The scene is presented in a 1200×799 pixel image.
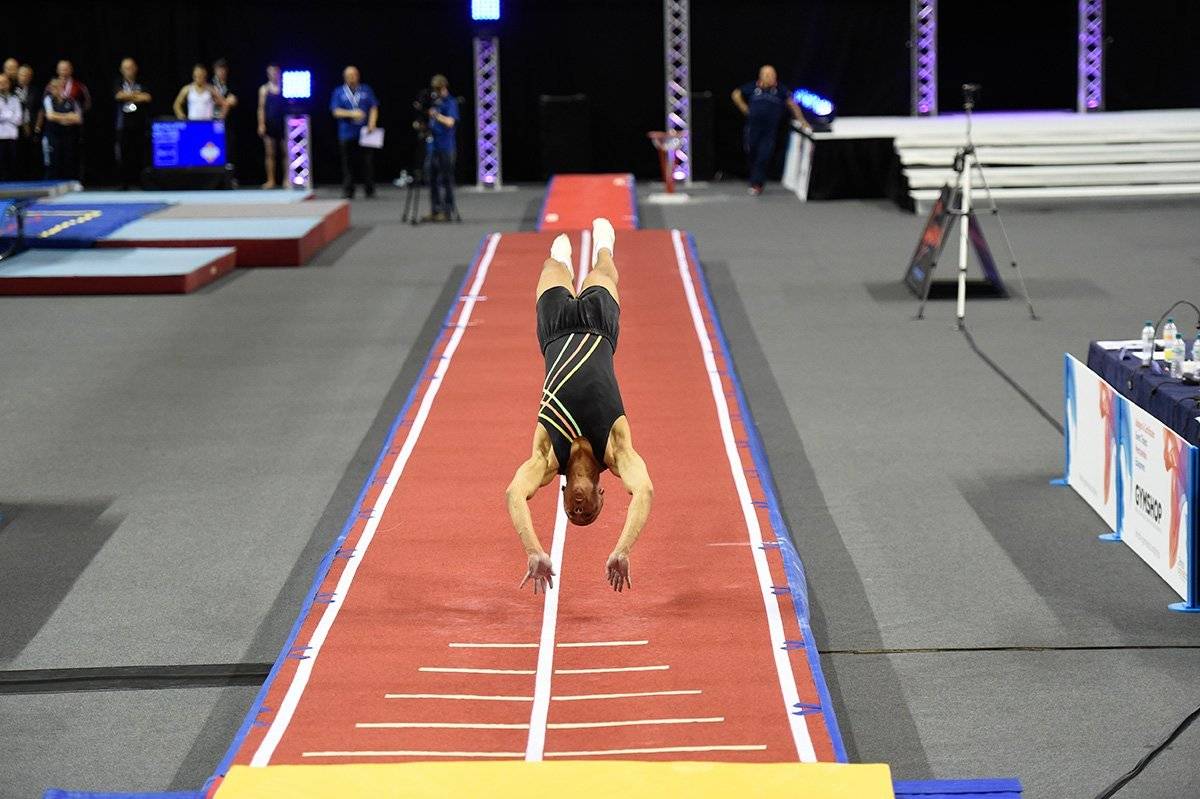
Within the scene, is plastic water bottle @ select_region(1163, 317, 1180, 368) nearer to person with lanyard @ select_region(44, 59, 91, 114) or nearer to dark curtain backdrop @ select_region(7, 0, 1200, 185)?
dark curtain backdrop @ select_region(7, 0, 1200, 185)

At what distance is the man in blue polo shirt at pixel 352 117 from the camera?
68.4 feet

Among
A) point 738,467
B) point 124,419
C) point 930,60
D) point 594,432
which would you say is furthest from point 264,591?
point 930,60

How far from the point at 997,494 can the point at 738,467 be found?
4.45 feet

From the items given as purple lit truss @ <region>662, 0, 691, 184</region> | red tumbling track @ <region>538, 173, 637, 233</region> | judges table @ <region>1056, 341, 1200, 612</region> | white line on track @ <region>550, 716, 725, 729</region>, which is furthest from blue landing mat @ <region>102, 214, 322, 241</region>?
white line on track @ <region>550, 716, 725, 729</region>

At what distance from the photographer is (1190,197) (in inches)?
747

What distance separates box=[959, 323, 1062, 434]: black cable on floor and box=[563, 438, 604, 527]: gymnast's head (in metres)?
4.33

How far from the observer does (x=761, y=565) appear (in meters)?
6.62

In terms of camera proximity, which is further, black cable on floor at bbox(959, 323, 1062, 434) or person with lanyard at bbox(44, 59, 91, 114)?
person with lanyard at bbox(44, 59, 91, 114)

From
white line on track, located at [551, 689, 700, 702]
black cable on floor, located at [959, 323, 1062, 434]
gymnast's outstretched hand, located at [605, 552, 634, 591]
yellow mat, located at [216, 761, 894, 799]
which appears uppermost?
gymnast's outstretched hand, located at [605, 552, 634, 591]

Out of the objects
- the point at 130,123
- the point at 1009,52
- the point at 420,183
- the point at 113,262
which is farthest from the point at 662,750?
the point at 1009,52

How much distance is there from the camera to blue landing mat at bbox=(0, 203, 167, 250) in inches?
629

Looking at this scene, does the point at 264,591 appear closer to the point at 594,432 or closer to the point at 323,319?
the point at 594,432

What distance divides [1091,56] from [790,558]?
1762cm

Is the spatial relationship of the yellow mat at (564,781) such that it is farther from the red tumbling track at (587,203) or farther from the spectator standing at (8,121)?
the spectator standing at (8,121)
